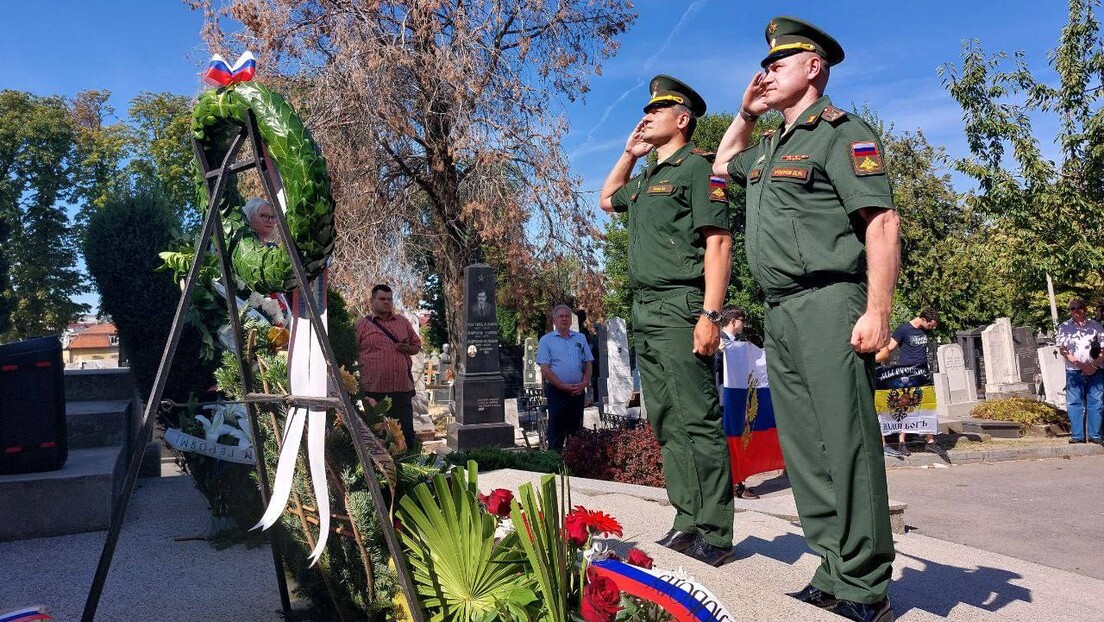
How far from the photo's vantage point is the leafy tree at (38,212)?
3052cm

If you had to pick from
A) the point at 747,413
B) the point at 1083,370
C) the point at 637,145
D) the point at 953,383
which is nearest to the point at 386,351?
the point at 747,413

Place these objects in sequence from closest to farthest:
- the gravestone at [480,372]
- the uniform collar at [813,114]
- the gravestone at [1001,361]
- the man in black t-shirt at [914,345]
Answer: the uniform collar at [813,114] → the man in black t-shirt at [914,345] → the gravestone at [480,372] → the gravestone at [1001,361]

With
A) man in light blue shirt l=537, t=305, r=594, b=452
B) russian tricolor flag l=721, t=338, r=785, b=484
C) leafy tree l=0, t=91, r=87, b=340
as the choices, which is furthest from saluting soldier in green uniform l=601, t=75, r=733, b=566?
leafy tree l=0, t=91, r=87, b=340

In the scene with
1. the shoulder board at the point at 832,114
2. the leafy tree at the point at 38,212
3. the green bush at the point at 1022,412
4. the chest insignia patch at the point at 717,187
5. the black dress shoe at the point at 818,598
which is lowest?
the green bush at the point at 1022,412

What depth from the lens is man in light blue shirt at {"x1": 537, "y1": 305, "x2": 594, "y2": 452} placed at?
827 centimetres

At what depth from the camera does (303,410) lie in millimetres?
2293

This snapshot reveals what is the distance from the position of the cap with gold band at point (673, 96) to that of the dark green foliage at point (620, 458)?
3.69 metres

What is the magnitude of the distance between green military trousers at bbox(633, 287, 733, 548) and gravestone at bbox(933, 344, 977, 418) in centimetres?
1401

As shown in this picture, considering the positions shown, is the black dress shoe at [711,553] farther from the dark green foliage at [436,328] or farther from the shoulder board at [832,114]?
the dark green foliage at [436,328]

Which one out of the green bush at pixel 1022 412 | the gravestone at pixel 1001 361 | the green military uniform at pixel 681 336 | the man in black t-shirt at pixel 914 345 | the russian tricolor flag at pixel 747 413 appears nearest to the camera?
the green military uniform at pixel 681 336

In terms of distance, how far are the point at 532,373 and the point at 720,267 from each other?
16945 millimetres

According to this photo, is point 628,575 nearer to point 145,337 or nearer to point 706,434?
point 706,434

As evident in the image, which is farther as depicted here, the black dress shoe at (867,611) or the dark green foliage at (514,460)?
the dark green foliage at (514,460)

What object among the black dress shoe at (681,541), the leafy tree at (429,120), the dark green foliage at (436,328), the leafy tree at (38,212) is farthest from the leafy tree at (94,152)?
the black dress shoe at (681,541)
